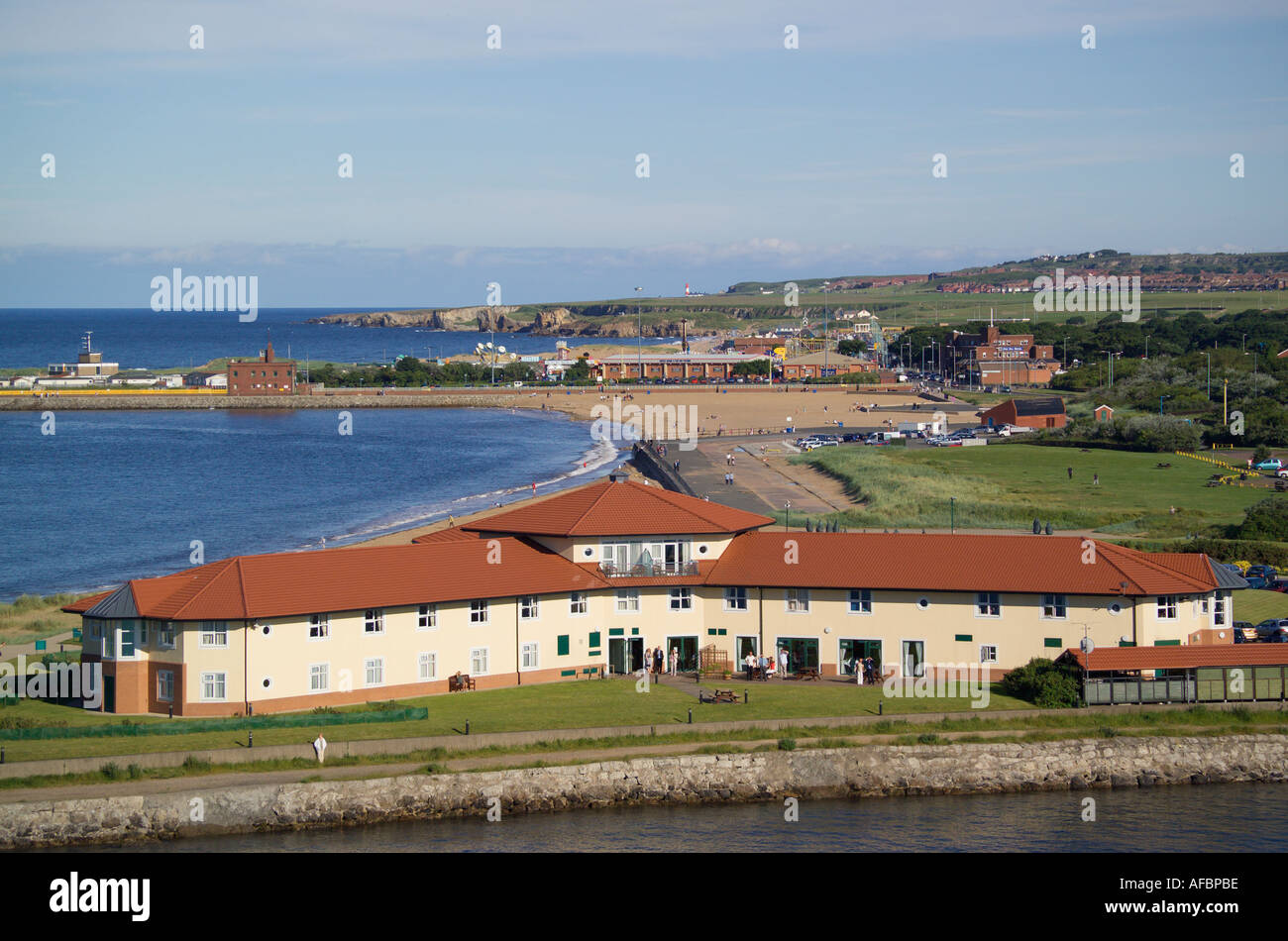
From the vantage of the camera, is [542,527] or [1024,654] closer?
[1024,654]

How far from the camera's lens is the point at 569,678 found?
130 ft

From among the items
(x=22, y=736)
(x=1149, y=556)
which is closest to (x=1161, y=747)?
(x=1149, y=556)

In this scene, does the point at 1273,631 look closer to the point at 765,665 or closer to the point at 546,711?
the point at 765,665

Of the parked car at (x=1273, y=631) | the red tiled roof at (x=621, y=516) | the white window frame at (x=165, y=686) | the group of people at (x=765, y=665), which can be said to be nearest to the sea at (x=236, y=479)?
the red tiled roof at (x=621, y=516)

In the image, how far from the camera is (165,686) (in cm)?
3541

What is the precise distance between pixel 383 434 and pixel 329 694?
10927 centimetres

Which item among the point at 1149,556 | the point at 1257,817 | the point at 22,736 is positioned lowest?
the point at 1257,817

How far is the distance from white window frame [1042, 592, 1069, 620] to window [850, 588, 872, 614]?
4733mm

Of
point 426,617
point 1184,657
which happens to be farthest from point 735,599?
point 1184,657

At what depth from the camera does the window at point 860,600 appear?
39750 mm

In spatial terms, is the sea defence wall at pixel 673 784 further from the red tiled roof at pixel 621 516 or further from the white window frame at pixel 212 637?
the red tiled roof at pixel 621 516

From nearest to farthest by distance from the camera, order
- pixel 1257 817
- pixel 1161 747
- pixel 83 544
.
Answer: pixel 1257 817, pixel 1161 747, pixel 83 544
